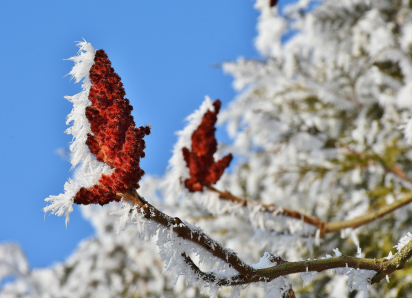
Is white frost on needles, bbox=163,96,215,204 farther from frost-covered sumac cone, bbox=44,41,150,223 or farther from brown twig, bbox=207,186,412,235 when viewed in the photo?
frost-covered sumac cone, bbox=44,41,150,223

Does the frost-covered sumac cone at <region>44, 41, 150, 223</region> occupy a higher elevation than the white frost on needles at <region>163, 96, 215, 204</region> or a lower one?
lower

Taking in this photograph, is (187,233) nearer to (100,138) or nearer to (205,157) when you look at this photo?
(100,138)

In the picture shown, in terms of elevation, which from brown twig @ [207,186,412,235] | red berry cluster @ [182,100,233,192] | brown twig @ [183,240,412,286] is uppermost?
red berry cluster @ [182,100,233,192]

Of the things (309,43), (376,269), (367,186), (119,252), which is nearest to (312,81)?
(309,43)

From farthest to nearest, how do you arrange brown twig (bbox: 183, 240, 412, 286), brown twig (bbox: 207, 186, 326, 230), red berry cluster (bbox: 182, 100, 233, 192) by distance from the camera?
brown twig (bbox: 207, 186, 326, 230), red berry cluster (bbox: 182, 100, 233, 192), brown twig (bbox: 183, 240, 412, 286)

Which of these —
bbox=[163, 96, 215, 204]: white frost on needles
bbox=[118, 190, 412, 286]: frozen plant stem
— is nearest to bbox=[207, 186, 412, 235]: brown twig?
bbox=[163, 96, 215, 204]: white frost on needles

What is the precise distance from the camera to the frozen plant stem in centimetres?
103

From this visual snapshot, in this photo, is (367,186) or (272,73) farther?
(272,73)

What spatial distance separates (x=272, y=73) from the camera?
18.1 ft

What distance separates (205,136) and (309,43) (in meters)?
3.72

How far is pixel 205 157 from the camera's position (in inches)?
78.7

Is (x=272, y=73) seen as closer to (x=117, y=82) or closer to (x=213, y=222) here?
(x=213, y=222)

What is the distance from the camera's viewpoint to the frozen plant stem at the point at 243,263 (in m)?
1.03

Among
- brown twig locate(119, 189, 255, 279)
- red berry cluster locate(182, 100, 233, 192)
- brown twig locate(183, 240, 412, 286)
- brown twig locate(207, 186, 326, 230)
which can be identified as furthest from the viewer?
brown twig locate(207, 186, 326, 230)
